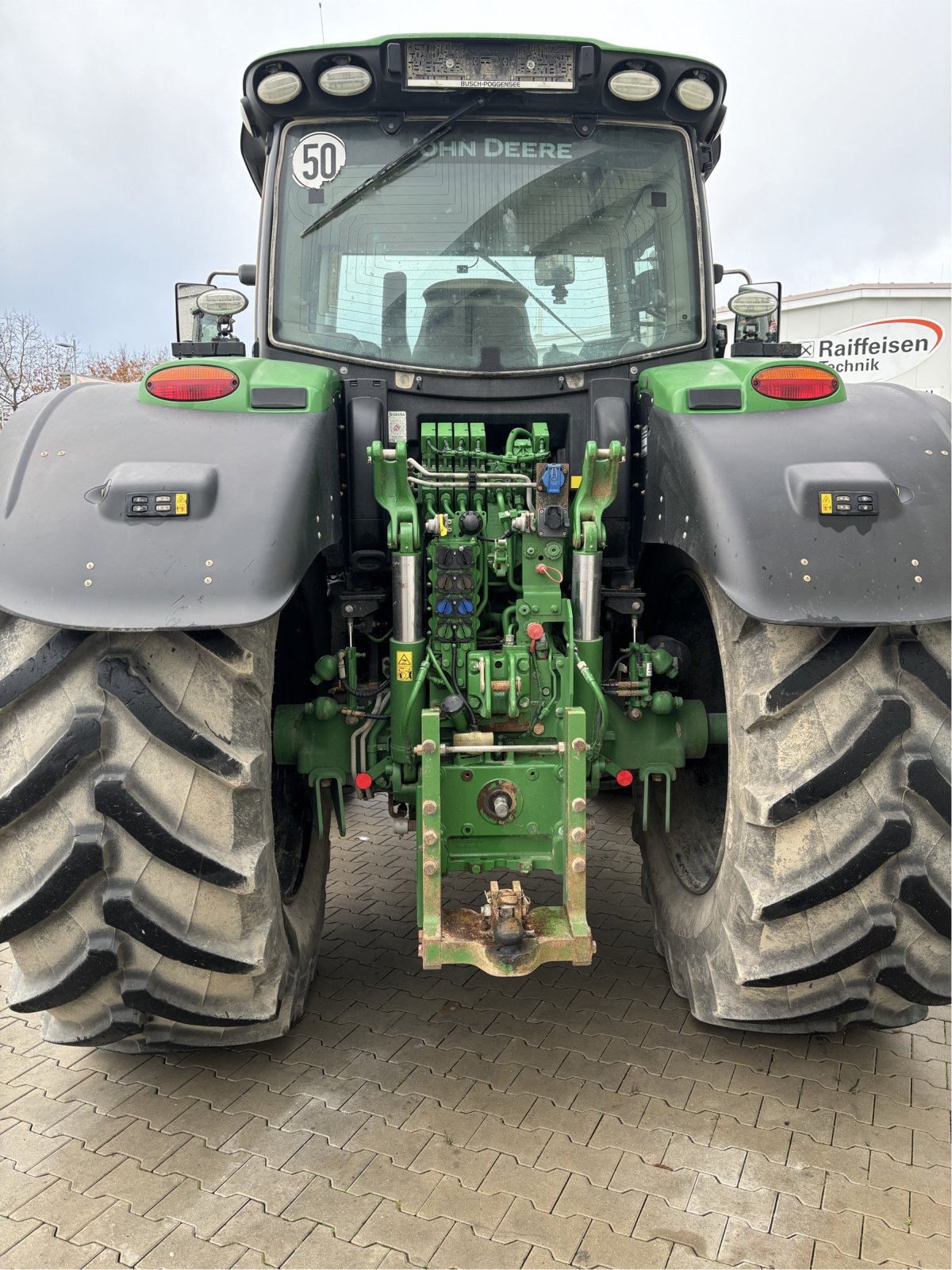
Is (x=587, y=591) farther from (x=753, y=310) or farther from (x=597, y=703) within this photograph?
(x=753, y=310)

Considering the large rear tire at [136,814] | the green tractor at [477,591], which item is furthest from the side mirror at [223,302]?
the large rear tire at [136,814]

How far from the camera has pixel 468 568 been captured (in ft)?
9.66

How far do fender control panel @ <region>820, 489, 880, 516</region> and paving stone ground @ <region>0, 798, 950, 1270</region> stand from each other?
165 cm

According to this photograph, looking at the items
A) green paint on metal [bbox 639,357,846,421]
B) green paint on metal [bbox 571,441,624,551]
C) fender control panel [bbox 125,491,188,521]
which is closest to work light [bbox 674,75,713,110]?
green paint on metal [bbox 639,357,846,421]

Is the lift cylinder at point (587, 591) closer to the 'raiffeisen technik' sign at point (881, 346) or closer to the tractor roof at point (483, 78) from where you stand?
the tractor roof at point (483, 78)

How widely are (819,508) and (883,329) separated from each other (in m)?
17.0

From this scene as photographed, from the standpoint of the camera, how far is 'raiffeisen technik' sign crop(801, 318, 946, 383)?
56.6 feet

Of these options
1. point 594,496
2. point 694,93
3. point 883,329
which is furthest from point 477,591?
point 883,329

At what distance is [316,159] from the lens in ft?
11.0

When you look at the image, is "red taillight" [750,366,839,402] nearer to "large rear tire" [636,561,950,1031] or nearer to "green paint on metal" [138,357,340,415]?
"large rear tire" [636,561,950,1031]

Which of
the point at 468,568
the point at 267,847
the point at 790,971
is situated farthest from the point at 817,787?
the point at 267,847

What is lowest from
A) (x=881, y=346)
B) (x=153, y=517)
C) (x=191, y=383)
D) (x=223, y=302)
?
(x=153, y=517)

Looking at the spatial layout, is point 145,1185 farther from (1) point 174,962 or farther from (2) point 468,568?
(2) point 468,568

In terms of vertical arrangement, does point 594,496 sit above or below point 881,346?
below
